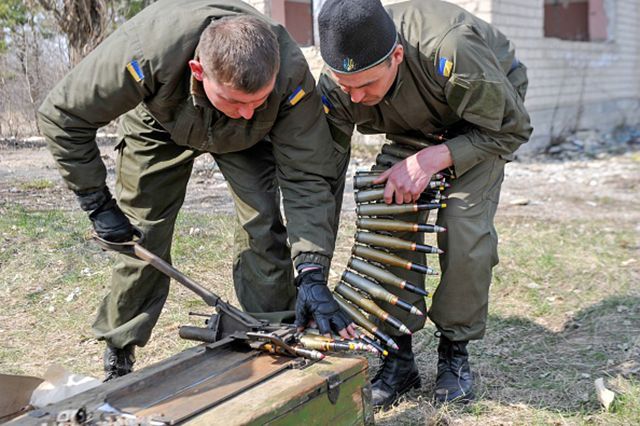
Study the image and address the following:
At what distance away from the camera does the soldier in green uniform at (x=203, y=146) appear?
2.91m

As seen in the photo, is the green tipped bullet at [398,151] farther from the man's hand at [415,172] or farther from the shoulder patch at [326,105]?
the shoulder patch at [326,105]

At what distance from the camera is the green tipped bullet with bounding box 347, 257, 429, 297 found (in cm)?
342

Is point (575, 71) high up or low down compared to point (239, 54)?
down

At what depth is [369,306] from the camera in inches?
133

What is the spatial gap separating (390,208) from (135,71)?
134 cm

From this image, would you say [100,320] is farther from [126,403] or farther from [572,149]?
[572,149]

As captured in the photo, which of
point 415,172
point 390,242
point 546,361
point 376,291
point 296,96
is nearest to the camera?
point 296,96

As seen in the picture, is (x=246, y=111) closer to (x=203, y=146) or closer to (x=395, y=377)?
(x=203, y=146)

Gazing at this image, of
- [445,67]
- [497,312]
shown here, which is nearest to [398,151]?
[445,67]

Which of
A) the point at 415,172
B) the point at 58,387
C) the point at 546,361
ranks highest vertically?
the point at 415,172

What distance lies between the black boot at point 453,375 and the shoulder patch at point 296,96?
1.34 m

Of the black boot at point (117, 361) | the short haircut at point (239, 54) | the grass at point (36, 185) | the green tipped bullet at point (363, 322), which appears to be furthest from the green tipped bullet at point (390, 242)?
the grass at point (36, 185)

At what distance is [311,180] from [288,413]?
1.22m

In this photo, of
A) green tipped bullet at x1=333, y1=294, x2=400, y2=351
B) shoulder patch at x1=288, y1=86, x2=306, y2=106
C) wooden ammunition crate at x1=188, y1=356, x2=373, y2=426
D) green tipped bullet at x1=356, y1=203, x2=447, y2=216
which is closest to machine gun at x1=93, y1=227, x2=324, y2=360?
wooden ammunition crate at x1=188, y1=356, x2=373, y2=426
